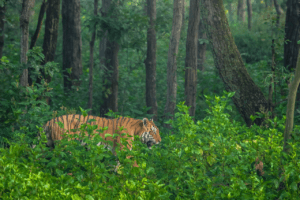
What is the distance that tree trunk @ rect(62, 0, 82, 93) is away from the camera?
9.34 meters

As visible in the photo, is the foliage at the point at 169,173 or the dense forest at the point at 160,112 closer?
the foliage at the point at 169,173

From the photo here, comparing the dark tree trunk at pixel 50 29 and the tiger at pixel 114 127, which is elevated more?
the dark tree trunk at pixel 50 29

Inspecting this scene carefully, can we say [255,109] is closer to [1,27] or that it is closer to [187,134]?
[187,134]

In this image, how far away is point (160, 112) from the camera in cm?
1030

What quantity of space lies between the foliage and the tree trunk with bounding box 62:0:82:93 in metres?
5.97

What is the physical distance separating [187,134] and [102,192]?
1.20 meters

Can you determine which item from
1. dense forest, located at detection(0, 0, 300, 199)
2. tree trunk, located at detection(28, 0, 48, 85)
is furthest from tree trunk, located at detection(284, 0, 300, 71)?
tree trunk, located at detection(28, 0, 48, 85)

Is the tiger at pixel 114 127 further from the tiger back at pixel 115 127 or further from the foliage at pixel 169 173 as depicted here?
the foliage at pixel 169 173

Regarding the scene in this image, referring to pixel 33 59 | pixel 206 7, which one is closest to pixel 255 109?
pixel 206 7

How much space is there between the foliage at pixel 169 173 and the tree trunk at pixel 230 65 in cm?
219

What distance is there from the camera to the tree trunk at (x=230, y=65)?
247 inches

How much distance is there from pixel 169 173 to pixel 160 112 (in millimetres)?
6710

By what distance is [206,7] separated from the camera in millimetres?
6590

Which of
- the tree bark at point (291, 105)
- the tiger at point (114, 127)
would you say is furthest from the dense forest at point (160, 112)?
the tiger at point (114, 127)
